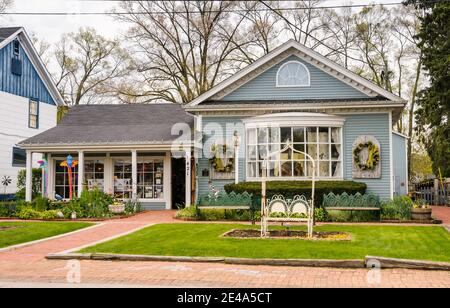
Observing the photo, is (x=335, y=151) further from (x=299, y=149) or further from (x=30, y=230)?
(x=30, y=230)

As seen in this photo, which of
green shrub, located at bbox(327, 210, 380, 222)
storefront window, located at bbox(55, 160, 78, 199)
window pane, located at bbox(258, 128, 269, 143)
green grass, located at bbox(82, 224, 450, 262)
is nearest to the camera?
green grass, located at bbox(82, 224, 450, 262)

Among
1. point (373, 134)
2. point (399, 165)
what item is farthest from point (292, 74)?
point (399, 165)

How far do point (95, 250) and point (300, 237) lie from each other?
4.81m

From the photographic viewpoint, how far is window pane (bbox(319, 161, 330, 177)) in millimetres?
19781

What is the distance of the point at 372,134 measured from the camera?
1989 cm

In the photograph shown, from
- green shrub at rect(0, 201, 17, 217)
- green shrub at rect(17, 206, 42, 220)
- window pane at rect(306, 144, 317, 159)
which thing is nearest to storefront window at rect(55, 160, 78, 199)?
green shrub at rect(0, 201, 17, 217)

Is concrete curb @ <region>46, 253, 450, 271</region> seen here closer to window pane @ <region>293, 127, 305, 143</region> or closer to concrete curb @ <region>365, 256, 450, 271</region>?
concrete curb @ <region>365, 256, 450, 271</region>

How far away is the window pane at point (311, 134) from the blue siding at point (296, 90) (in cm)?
160

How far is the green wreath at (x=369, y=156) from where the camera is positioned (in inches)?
773

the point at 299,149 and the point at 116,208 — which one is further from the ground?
the point at 299,149

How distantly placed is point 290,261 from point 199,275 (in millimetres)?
1811

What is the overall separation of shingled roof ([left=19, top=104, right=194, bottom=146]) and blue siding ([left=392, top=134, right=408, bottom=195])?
37.6 feet

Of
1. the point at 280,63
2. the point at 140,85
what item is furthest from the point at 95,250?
the point at 140,85

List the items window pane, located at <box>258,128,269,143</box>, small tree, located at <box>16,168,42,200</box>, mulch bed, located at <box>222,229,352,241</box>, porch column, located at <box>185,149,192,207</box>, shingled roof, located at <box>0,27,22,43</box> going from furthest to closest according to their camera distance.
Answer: shingled roof, located at <box>0,27,22,43</box> < small tree, located at <box>16,168,42,200</box> < porch column, located at <box>185,149,192,207</box> < window pane, located at <box>258,128,269,143</box> < mulch bed, located at <box>222,229,352,241</box>
